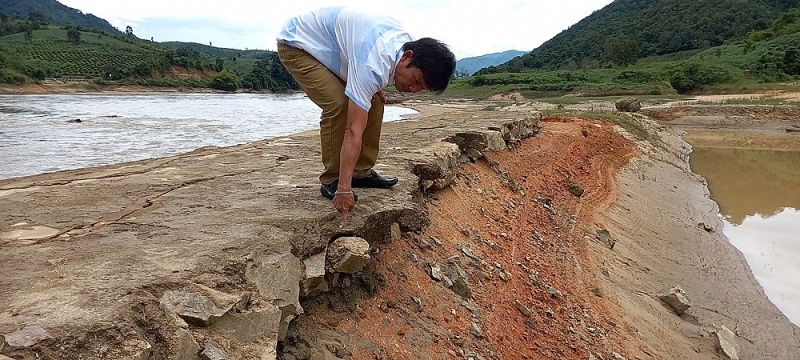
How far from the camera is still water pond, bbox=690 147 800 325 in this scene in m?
6.23

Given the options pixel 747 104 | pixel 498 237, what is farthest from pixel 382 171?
pixel 747 104

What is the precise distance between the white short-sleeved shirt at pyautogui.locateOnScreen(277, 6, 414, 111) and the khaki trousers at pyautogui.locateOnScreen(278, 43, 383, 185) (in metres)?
0.05

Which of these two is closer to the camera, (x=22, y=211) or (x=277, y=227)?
(x=277, y=227)

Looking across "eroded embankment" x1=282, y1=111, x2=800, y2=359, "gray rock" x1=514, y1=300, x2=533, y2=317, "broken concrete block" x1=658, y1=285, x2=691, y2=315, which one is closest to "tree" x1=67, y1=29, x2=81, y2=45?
"eroded embankment" x1=282, y1=111, x2=800, y2=359

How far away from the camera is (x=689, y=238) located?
7.21m

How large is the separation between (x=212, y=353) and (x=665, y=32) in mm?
67528

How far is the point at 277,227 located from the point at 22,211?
146 cm

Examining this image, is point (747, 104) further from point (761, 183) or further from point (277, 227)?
point (277, 227)

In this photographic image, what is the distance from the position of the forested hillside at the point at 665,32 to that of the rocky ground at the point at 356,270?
48.7 metres

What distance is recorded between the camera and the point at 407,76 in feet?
8.41

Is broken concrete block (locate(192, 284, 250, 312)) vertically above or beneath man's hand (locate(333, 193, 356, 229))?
beneath

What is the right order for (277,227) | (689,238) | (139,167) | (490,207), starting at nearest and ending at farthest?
(277,227) < (139,167) < (490,207) < (689,238)

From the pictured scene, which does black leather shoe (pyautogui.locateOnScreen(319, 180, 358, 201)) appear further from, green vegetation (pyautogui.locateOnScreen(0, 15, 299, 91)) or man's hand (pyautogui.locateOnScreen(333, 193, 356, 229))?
green vegetation (pyautogui.locateOnScreen(0, 15, 299, 91))

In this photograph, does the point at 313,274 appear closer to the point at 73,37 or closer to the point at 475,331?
the point at 475,331
